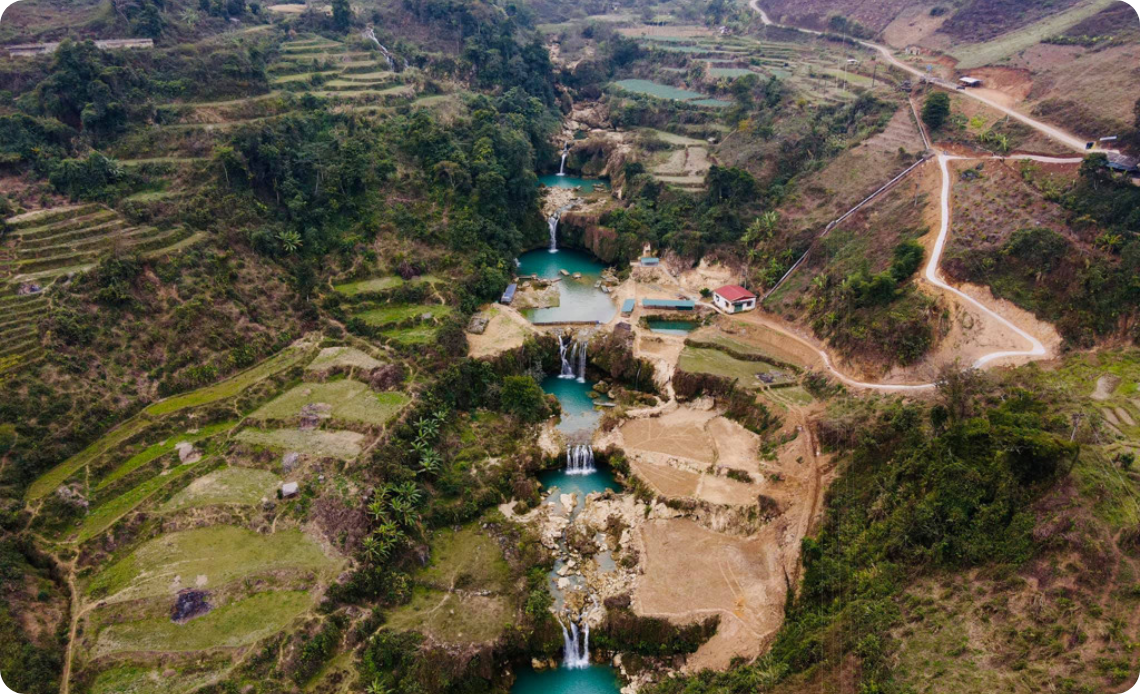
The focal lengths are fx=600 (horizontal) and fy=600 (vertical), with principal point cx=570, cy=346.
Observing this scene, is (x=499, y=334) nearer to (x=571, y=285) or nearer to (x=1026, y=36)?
(x=571, y=285)

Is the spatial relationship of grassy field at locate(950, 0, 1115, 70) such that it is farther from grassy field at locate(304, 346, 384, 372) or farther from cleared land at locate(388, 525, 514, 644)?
cleared land at locate(388, 525, 514, 644)

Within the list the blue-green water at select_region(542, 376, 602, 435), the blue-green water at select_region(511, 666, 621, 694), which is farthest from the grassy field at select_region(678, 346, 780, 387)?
the blue-green water at select_region(511, 666, 621, 694)

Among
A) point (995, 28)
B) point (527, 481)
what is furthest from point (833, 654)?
point (995, 28)

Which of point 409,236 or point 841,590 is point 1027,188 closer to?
point 841,590

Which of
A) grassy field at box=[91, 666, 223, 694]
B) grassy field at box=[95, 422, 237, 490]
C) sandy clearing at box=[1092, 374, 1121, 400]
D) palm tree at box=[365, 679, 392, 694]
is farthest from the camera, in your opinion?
grassy field at box=[95, 422, 237, 490]

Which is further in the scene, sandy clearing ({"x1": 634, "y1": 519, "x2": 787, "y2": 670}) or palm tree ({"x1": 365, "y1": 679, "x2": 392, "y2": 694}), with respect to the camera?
sandy clearing ({"x1": 634, "y1": 519, "x2": 787, "y2": 670})

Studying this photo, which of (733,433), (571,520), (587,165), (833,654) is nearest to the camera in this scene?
(833,654)

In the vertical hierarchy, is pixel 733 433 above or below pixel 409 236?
below
